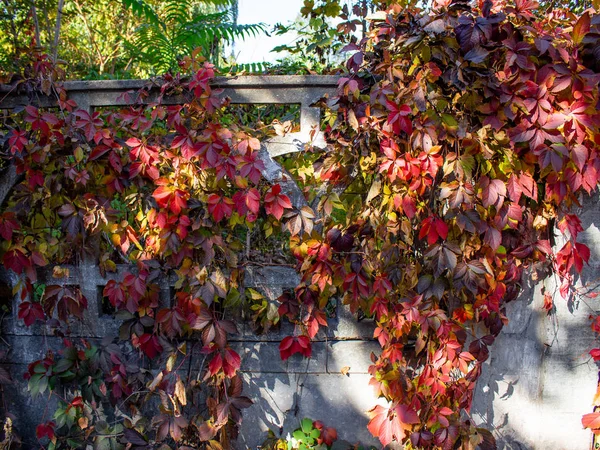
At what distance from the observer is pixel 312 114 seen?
2500 millimetres

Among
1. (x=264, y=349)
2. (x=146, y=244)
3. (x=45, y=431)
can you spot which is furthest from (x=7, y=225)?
(x=264, y=349)

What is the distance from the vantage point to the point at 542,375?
2.54 meters

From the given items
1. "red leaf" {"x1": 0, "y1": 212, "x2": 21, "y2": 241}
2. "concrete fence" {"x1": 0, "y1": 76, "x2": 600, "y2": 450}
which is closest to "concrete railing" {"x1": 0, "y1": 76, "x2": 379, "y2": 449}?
"concrete fence" {"x1": 0, "y1": 76, "x2": 600, "y2": 450}

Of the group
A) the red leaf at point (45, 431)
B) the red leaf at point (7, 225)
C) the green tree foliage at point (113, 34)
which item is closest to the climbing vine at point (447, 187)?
the red leaf at point (45, 431)

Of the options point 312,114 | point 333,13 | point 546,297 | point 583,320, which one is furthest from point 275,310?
point 333,13

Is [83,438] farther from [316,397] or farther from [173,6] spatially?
[173,6]

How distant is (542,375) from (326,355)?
1067 millimetres

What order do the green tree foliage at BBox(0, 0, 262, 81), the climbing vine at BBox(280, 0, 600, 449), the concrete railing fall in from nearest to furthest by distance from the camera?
the climbing vine at BBox(280, 0, 600, 449), the concrete railing, the green tree foliage at BBox(0, 0, 262, 81)

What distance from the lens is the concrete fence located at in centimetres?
250

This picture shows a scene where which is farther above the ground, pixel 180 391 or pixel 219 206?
pixel 219 206

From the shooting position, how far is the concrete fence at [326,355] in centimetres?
250

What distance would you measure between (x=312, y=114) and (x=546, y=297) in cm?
144

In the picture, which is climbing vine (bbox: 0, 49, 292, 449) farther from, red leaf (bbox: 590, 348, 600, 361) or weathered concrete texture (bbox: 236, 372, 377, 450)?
red leaf (bbox: 590, 348, 600, 361)

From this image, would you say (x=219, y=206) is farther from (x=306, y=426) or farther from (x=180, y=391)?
(x=306, y=426)
